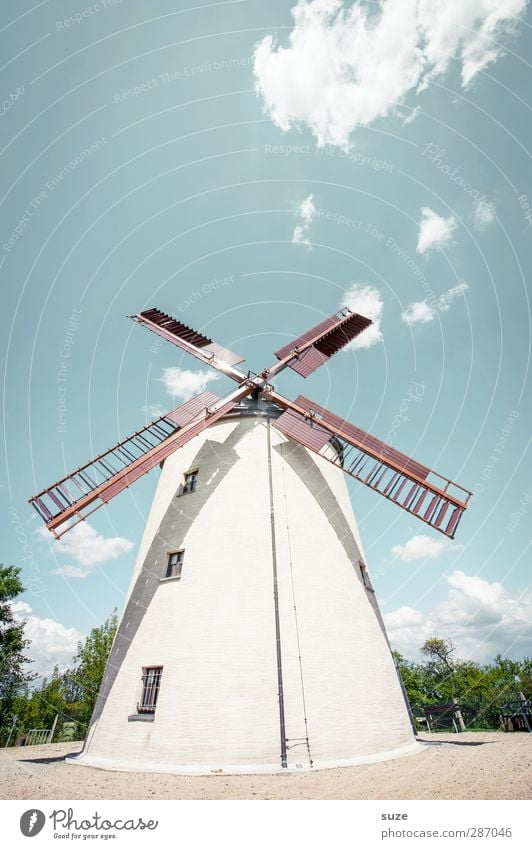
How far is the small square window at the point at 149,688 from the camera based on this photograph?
8773mm

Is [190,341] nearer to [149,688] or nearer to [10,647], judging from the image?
[149,688]

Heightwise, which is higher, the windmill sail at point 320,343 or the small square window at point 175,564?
the windmill sail at point 320,343

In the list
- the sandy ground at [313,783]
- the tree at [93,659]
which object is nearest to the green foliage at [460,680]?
the tree at [93,659]

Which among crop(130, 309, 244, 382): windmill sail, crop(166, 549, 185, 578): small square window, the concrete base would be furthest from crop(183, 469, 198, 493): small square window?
the concrete base

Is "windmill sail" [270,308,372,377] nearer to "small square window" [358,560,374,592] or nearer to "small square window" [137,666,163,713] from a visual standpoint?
"small square window" [358,560,374,592]

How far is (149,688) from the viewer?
354 inches

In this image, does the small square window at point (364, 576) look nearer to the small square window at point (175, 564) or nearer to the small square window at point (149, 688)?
the small square window at point (175, 564)

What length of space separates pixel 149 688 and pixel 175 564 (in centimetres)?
298

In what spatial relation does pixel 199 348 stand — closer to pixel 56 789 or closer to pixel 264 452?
pixel 264 452

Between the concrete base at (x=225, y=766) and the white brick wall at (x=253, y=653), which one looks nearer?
the concrete base at (x=225, y=766)

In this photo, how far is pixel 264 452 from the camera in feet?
41.1
